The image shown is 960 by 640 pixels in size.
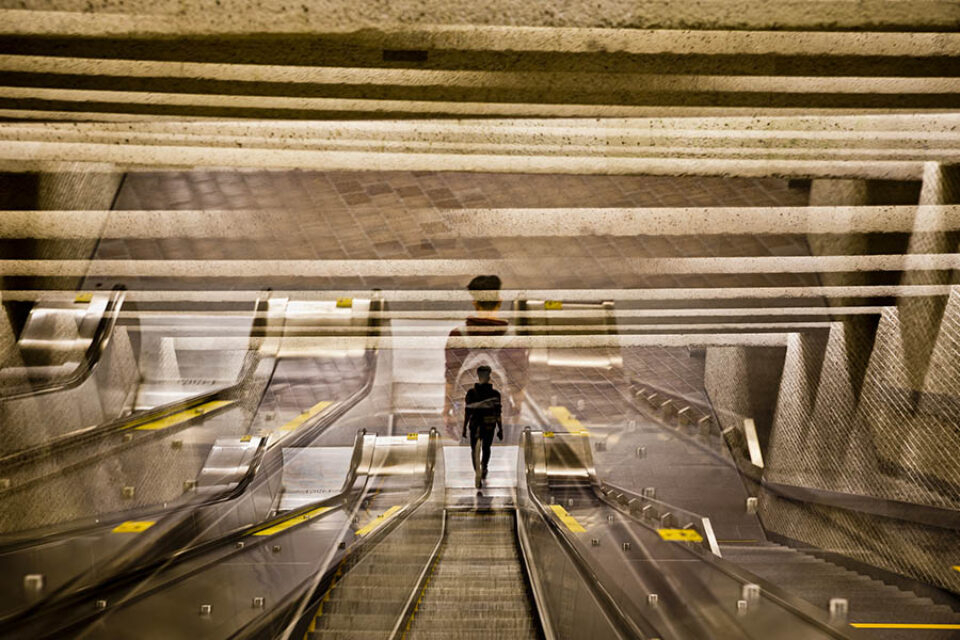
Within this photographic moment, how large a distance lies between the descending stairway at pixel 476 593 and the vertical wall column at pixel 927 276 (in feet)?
8.49

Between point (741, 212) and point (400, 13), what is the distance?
568cm

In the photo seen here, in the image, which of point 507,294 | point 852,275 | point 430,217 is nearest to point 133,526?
point 507,294

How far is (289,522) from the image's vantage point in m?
3.96

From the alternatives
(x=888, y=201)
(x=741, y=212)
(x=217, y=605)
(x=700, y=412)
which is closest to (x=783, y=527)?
(x=700, y=412)

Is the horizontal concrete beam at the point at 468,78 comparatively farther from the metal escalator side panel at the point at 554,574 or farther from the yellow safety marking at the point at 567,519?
the yellow safety marking at the point at 567,519

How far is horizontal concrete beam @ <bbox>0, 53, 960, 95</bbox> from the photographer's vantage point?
239cm

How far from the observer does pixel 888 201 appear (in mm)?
4418

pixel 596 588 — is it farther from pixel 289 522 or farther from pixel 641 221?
pixel 641 221

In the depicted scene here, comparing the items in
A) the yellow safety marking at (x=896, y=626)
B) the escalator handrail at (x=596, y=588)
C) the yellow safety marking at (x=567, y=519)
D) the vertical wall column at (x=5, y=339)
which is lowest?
the yellow safety marking at (x=567, y=519)

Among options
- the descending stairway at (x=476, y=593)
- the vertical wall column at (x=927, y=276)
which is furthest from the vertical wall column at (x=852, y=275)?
the descending stairway at (x=476, y=593)

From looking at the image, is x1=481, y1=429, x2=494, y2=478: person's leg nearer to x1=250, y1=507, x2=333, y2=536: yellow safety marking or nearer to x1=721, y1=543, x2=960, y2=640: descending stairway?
x1=250, y1=507, x2=333, y2=536: yellow safety marking

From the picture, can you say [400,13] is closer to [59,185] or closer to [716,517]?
[716,517]

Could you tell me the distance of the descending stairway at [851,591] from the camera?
8.23 ft

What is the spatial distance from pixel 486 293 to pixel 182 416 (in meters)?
2.78
